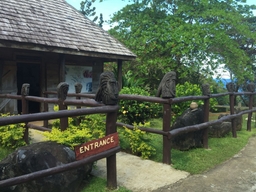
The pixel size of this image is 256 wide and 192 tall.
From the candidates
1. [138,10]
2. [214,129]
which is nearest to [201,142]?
[214,129]

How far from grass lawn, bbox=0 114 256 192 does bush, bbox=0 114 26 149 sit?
5.4 inches

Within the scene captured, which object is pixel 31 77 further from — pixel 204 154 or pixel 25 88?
pixel 204 154

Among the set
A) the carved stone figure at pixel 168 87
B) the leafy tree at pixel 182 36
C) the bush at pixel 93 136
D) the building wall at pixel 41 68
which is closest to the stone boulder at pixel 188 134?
the bush at pixel 93 136

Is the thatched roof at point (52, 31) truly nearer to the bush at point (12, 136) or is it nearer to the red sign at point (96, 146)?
the bush at point (12, 136)

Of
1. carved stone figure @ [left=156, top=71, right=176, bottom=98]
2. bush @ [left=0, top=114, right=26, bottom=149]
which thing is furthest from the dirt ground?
bush @ [left=0, top=114, right=26, bottom=149]

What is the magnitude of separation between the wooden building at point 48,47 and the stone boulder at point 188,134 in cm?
420

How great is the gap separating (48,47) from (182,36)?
5879 millimetres

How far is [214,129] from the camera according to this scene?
650cm

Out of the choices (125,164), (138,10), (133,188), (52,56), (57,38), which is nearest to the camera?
(133,188)

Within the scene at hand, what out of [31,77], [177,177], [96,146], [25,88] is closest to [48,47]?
[25,88]

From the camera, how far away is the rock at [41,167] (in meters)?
2.83

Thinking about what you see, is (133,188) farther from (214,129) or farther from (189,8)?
(189,8)

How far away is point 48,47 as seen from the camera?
24.1 feet

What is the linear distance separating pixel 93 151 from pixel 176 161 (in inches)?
74.4
